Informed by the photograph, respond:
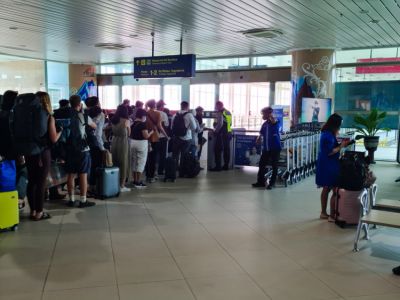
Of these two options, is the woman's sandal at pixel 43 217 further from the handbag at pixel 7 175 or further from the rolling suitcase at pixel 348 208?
the rolling suitcase at pixel 348 208

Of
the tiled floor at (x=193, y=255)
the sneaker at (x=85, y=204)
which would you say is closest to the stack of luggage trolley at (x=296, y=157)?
the tiled floor at (x=193, y=255)

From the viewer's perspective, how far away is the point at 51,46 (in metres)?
11.3

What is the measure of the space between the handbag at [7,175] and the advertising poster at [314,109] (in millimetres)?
7535

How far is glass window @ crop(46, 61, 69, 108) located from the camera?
1541 cm

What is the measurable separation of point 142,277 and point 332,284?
1605 millimetres

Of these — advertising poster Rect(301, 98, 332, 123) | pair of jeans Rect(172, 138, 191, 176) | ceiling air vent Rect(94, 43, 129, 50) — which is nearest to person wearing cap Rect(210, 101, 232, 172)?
pair of jeans Rect(172, 138, 191, 176)

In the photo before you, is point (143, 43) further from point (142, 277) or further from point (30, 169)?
point (142, 277)

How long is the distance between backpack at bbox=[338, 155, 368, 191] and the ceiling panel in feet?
8.63

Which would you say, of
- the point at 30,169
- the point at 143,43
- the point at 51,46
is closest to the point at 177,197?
the point at 30,169

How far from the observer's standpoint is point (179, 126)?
26.3 feet

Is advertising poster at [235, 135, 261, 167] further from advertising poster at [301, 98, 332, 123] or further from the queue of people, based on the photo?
advertising poster at [301, 98, 332, 123]

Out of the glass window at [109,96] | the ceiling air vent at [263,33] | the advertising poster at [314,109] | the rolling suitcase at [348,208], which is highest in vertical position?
the ceiling air vent at [263,33]

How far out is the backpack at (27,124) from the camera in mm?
4660

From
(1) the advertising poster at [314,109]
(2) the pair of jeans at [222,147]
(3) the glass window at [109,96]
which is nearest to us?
(2) the pair of jeans at [222,147]
